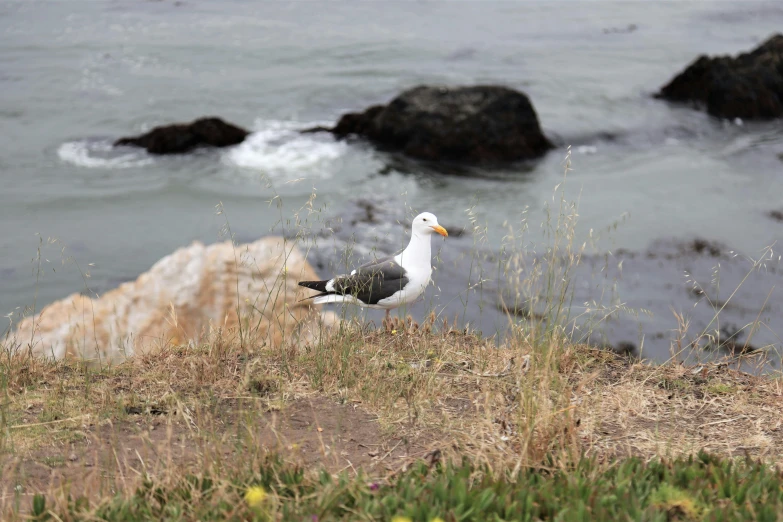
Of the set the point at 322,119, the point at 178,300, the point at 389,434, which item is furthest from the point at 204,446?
the point at 322,119

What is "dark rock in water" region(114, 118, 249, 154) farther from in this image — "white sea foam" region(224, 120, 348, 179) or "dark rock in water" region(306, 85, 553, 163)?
"dark rock in water" region(306, 85, 553, 163)

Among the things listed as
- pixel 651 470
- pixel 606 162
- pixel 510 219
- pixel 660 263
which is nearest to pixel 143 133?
pixel 510 219

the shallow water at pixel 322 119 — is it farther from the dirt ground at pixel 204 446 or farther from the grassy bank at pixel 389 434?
the dirt ground at pixel 204 446

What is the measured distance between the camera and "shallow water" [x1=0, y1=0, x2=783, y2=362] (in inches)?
480

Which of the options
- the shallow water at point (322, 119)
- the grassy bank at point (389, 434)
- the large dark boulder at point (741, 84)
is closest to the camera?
the grassy bank at point (389, 434)

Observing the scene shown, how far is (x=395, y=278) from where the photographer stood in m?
6.38

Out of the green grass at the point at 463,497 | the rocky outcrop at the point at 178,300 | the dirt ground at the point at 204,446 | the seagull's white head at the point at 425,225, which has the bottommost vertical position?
the rocky outcrop at the point at 178,300

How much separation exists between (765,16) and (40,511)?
23935mm

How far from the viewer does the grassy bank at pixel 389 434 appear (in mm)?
3309

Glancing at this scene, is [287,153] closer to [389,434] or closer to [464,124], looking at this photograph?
[464,124]

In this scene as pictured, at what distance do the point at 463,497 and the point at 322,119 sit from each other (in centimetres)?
1331

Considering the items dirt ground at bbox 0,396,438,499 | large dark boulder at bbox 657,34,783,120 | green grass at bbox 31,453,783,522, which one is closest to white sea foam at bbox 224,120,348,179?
large dark boulder at bbox 657,34,783,120

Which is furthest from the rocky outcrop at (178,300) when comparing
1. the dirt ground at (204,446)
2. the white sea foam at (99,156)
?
the white sea foam at (99,156)

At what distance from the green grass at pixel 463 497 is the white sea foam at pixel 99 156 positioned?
11571 mm
